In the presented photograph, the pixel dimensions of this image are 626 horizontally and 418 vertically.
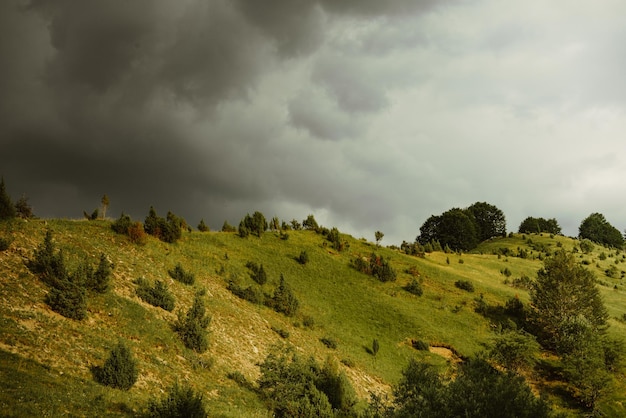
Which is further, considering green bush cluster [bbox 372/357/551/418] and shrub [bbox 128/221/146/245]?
shrub [bbox 128/221/146/245]

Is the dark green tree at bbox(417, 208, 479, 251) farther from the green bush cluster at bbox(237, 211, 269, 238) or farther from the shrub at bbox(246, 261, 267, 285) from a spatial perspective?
the shrub at bbox(246, 261, 267, 285)

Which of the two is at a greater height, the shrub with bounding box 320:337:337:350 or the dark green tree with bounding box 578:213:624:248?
the dark green tree with bounding box 578:213:624:248

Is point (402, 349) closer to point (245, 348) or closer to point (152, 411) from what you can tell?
point (245, 348)

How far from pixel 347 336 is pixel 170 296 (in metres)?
20.2

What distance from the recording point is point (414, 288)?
53.4 m

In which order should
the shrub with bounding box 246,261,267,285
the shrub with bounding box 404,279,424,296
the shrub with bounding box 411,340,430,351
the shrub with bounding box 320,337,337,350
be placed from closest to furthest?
the shrub with bounding box 320,337,337,350 → the shrub with bounding box 411,340,430,351 → the shrub with bounding box 246,261,267,285 → the shrub with bounding box 404,279,424,296

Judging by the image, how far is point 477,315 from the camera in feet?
163

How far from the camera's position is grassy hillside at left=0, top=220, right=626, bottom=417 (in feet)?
51.2

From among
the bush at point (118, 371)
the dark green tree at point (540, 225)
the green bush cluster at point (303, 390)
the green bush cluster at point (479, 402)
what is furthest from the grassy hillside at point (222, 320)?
the dark green tree at point (540, 225)

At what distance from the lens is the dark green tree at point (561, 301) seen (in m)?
45.1

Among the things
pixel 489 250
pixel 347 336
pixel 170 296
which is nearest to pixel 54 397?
pixel 170 296

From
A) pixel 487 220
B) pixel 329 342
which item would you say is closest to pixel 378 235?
pixel 329 342

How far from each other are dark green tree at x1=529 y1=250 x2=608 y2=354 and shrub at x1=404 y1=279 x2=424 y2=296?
1420cm

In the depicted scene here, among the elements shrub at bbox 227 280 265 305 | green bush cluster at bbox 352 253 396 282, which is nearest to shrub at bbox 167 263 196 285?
shrub at bbox 227 280 265 305
